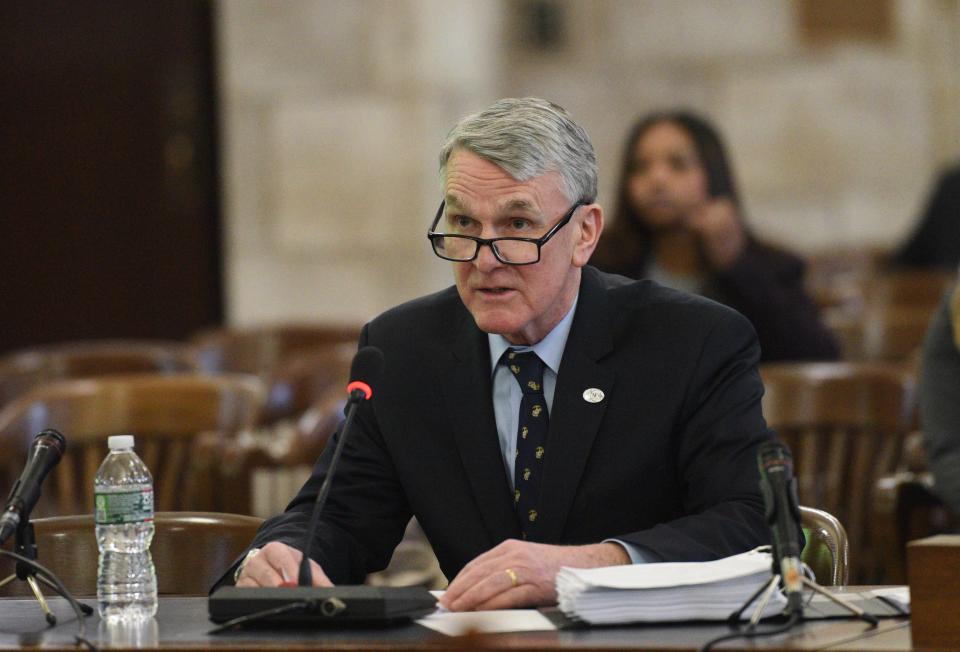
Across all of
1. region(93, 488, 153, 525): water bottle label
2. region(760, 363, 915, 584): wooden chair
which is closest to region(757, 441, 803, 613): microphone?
region(93, 488, 153, 525): water bottle label

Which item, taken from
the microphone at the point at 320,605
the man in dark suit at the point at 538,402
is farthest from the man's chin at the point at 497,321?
the microphone at the point at 320,605

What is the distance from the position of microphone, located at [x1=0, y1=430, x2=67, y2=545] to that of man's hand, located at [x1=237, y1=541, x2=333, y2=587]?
12.9 inches

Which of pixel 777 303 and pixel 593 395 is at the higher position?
pixel 593 395

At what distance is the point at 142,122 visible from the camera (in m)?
9.86

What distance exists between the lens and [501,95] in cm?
1108

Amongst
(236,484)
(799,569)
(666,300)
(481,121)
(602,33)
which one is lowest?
(236,484)

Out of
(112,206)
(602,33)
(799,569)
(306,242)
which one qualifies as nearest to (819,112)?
(602,33)

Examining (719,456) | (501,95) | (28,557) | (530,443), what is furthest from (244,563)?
(501,95)

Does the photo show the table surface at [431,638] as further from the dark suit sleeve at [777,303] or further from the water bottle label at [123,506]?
the dark suit sleeve at [777,303]

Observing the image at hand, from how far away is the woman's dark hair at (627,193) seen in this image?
5113mm

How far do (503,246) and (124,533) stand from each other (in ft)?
2.53

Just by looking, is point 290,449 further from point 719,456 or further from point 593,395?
point 719,456

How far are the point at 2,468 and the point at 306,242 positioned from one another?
5.21 metres

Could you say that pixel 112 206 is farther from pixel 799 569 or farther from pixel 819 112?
pixel 799 569
